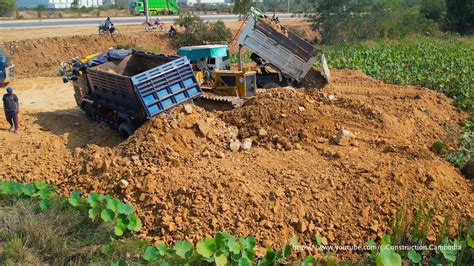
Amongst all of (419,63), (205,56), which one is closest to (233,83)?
(205,56)

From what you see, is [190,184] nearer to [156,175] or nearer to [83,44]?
[156,175]

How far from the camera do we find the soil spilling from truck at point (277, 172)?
6.42 metres

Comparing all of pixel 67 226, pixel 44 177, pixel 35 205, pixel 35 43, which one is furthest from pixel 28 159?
pixel 35 43

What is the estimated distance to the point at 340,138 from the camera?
8.67 metres

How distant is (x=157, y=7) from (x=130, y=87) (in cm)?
3815

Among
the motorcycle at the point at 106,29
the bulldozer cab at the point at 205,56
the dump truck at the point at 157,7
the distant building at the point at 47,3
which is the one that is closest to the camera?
the bulldozer cab at the point at 205,56

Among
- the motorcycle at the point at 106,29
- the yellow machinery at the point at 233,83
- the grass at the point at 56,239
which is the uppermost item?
the motorcycle at the point at 106,29

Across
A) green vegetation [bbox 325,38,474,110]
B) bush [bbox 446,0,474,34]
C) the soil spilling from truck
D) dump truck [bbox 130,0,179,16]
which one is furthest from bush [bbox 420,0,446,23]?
the soil spilling from truck

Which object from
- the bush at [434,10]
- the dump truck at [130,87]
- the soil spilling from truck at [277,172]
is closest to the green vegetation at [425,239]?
the soil spilling from truck at [277,172]

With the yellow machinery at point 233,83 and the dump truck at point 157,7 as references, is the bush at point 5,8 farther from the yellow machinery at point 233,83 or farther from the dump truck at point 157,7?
the yellow machinery at point 233,83

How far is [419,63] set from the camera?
18109 millimetres

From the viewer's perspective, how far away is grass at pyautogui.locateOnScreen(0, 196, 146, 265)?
5945 mm

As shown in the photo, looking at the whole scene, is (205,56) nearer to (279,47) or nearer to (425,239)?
(279,47)

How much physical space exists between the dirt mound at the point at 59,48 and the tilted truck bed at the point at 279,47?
11497mm
